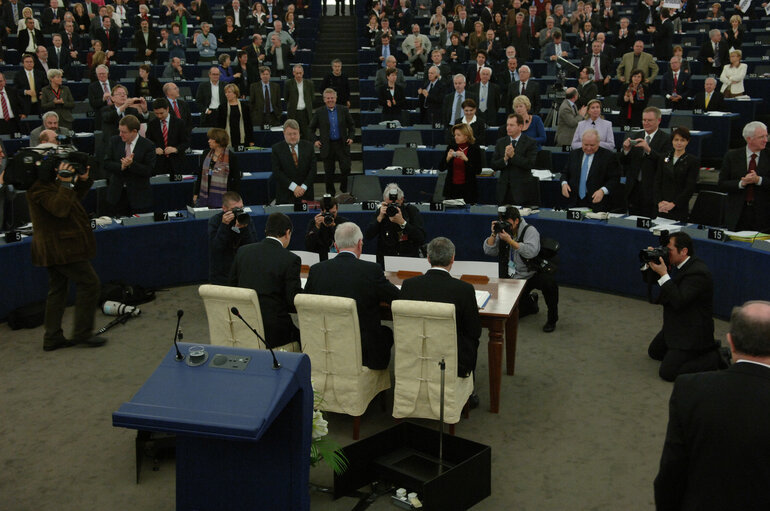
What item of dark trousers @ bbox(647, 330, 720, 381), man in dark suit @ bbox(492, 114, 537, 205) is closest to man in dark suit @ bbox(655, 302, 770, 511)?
dark trousers @ bbox(647, 330, 720, 381)

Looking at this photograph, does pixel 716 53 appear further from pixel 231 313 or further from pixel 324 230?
pixel 231 313

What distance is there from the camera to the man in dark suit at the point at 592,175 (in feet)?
25.9

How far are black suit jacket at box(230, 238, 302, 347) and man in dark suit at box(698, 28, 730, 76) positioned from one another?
1103 centimetres

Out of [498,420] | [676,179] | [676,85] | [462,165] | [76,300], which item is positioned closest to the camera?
[498,420]

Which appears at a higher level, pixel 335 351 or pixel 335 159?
pixel 335 159

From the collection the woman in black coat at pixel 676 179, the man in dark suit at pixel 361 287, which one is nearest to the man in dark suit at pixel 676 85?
the woman in black coat at pixel 676 179

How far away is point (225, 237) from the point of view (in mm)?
6531

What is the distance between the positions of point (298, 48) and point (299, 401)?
14167mm

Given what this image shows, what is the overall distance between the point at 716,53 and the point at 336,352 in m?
11.5

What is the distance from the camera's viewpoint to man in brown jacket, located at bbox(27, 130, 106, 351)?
6145mm

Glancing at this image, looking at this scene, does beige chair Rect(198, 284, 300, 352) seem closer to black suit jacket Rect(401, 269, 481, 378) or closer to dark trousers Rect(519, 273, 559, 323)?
black suit jacket Rect(401, 269, 481, 378)

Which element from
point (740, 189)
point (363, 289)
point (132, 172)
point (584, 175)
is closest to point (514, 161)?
point (584, 175)

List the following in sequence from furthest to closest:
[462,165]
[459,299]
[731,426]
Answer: [462,165], [459,299], [731,426]

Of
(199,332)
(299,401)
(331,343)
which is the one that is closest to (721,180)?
(331,343)
